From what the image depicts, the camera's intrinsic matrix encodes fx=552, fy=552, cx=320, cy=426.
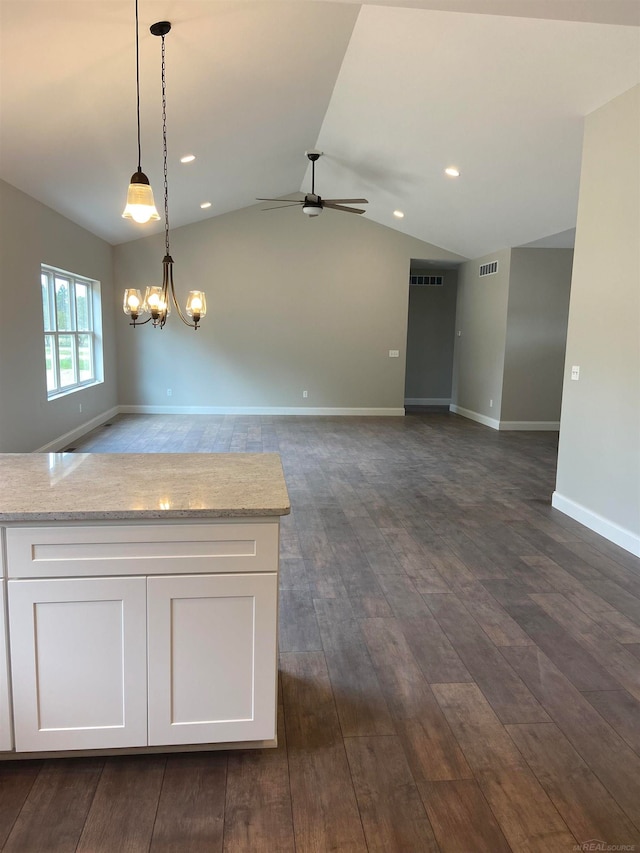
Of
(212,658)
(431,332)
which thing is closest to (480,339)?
(431,332)

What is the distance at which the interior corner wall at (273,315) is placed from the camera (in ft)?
30.1

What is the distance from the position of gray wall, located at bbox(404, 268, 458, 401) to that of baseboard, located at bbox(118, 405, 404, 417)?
1497 mm

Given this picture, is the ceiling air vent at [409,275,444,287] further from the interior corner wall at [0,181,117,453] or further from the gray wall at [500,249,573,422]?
the interior corner wall at [0,181,117,453]

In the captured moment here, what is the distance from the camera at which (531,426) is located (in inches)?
335

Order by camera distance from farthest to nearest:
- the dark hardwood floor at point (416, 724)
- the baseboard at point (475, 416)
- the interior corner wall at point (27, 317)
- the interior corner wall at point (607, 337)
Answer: the baseboard at point (475, 416) < the interior corner wall at point (27, 317) < the interior corner wall at point (607, 337) < the dark hardwood floor at point (416, 724)

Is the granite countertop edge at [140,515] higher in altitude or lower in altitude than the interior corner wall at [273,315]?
lower

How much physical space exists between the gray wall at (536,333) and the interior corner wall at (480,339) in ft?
0.39

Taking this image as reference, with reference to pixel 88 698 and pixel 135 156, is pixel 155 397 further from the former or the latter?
pixel 88 698

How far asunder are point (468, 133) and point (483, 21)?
5.08 ft

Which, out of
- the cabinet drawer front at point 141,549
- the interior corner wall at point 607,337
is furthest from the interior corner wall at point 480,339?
the cabinet drawer front at point 141,549

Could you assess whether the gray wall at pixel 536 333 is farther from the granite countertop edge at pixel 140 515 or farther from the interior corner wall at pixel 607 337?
the granite countertop edge at pixel 140 515

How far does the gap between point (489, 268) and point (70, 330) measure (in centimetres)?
625

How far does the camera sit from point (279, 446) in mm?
6969

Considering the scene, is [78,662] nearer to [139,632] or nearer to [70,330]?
[139,632]
